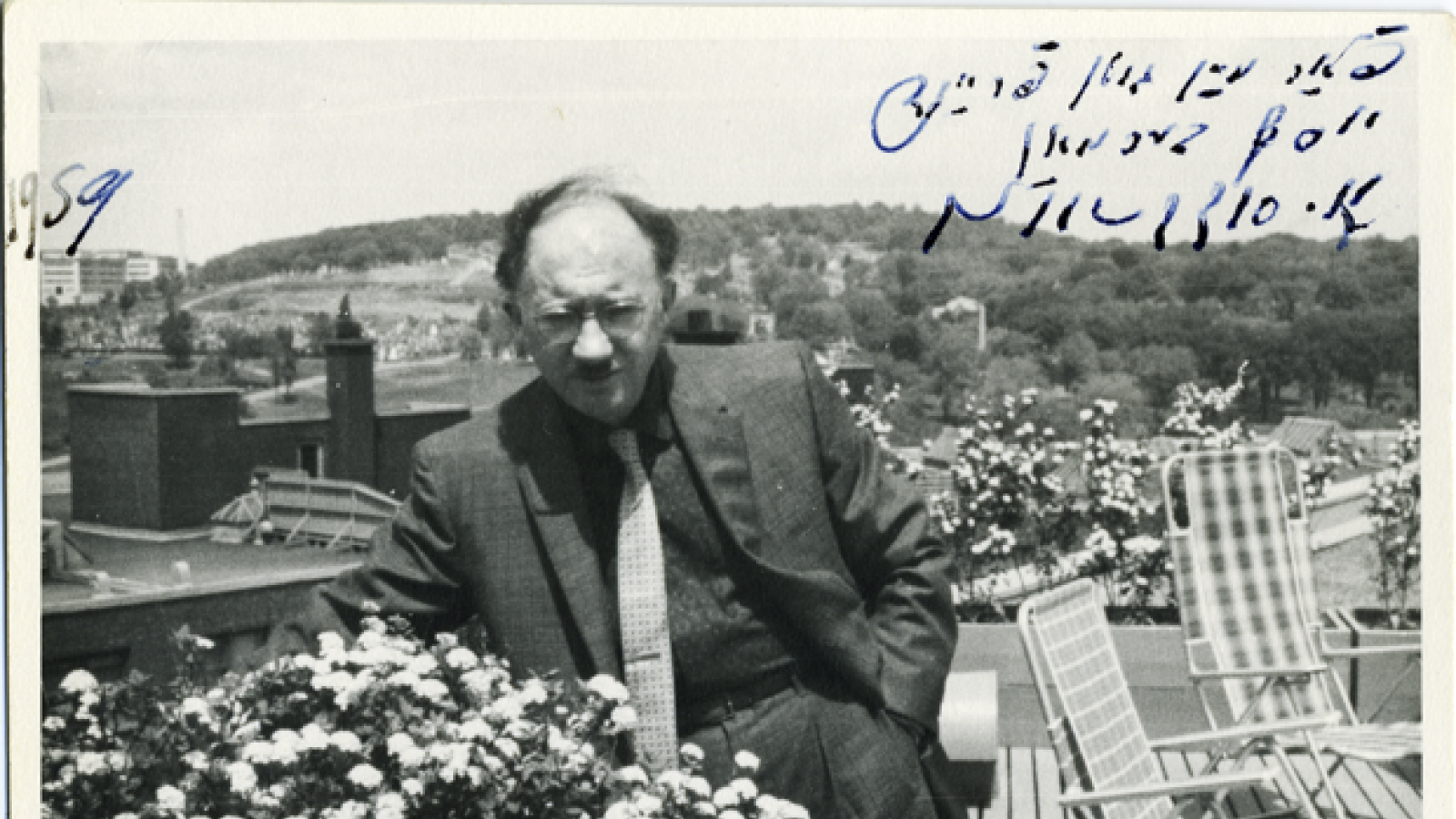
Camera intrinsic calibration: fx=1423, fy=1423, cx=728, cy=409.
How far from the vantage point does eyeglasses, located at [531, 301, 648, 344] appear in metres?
2.50

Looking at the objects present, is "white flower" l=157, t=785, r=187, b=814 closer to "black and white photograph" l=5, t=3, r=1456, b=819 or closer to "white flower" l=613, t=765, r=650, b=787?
"black and white photograph" l=5, t=3, r=1456, b=819

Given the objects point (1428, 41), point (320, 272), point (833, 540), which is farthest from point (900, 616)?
point (1428, 41)

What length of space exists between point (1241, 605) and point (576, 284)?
247 centimetres

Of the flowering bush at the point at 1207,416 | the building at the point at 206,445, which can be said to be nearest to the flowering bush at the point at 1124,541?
the flowering bush at the point at 1207,416

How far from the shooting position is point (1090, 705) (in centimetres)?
310

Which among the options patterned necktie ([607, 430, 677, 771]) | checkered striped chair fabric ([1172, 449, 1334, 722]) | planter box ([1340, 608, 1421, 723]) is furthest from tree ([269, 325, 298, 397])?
planter box ([1340, 608, 1421, 723])

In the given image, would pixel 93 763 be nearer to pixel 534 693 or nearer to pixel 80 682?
pixel 80 682

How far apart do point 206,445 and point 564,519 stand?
0.98 meters

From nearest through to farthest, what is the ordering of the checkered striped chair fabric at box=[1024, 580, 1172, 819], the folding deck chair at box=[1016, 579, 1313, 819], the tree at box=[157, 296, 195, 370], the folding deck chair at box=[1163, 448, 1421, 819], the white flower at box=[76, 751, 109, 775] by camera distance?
the white flower at box=[76, 751, 109, 775]
the folding deck chair at box=[1016, 579, 1313, 819]
the checkered striped chair fabric at box=[1024, 580, 1172, 819]
the tree at box=[157, 296, 195, 370]
the folding deck chair at box=[1163, 448, 1421, 819]

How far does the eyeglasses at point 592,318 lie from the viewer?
250cm

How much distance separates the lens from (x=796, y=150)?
3.11 m

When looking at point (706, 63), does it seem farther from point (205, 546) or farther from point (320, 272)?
point (205, 546)

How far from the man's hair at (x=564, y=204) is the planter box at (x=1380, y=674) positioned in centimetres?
217

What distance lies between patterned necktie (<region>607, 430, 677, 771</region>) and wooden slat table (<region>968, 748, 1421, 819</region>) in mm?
1160
